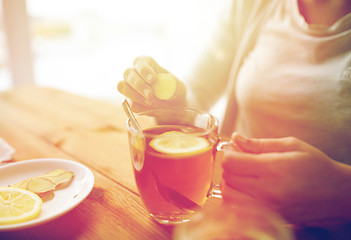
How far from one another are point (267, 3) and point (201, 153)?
82 cm

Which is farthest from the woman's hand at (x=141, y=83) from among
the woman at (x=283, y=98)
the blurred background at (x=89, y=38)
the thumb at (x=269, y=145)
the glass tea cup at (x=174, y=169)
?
the blurred background at (x=89, y=38)

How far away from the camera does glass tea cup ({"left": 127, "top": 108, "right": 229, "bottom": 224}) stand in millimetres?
449

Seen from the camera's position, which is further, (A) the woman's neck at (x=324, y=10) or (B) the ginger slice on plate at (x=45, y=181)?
(A) the woman's neck at (x=324, y=10)

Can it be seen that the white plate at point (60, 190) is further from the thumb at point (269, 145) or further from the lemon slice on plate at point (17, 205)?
the thumb at point (269, 145)

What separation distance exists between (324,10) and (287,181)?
667mm

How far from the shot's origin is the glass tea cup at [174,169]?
449mm

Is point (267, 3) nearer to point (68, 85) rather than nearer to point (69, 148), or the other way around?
point (69, 148)

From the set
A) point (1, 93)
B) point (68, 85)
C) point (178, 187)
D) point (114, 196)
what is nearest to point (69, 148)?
point (114, 196)

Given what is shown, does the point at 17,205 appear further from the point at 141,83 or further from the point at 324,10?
the point at 324,10

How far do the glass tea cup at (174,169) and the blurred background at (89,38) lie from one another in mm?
2043

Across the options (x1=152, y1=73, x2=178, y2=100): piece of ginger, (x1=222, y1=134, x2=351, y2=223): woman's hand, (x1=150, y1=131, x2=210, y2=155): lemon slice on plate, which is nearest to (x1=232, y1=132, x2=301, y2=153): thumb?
(x1=222, y1=134, x2=351, y2=223): woman's hand

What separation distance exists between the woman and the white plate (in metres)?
0.19

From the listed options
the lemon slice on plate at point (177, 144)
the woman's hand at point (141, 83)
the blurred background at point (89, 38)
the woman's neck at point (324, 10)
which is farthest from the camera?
the blurred background at point (89, 38)

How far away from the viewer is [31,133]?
89 cm
